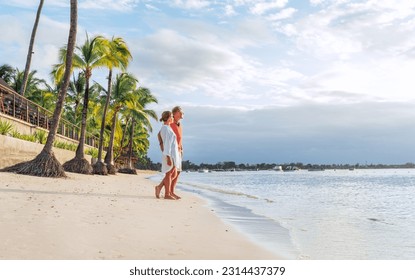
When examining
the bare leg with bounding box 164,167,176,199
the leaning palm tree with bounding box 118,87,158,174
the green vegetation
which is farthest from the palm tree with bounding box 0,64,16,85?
the bare leg with bounding box 164,167,176,199

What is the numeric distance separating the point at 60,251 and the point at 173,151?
Answer: 567 centimetres

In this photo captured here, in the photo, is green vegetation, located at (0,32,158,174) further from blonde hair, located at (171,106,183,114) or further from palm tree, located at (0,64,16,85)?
blonde hair, located at (171,106,183,114)

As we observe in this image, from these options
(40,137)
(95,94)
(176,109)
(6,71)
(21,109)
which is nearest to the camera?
(176,109)

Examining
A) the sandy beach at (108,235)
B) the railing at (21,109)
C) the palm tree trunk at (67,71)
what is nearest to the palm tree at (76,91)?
the railing at (21,109)

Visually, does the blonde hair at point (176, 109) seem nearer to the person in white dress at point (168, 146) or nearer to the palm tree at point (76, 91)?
the person in white dress at point (168, 146)

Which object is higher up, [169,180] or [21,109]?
[21,109]

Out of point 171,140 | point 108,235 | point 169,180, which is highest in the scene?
point 171,140

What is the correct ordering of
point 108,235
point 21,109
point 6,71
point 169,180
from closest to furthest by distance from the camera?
Answer: point 108,235 < point 169,180 < point 21,109 < point 6,71

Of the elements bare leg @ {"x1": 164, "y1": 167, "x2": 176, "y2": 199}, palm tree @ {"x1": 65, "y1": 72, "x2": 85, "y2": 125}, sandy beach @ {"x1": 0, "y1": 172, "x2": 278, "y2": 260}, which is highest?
palm tree @ {"x1": 65, "y1": 72, "x2": 85, "y2": 125}

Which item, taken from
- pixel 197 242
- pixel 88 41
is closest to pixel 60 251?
pixel 197 242

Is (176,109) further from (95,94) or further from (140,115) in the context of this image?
(95,94)

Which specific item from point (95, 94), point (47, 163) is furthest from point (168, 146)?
point (95, 94)

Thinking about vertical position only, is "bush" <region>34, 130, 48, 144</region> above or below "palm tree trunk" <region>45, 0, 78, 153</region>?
below
